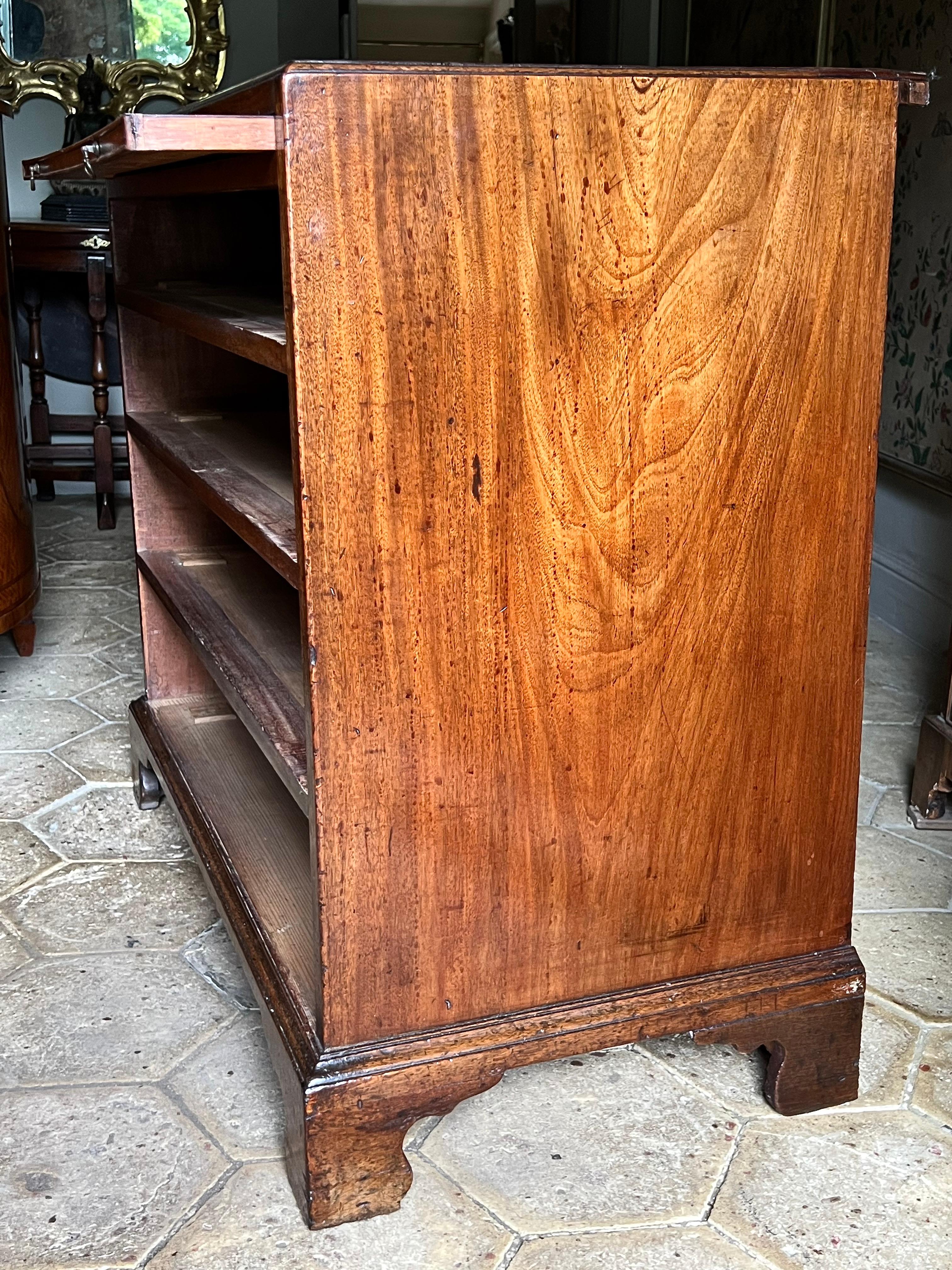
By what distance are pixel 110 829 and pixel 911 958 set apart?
4.66ft

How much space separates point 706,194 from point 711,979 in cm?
87

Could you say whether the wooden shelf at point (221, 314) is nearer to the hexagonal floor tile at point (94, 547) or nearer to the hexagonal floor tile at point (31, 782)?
the hexagonal floor tile at point (31, 782)

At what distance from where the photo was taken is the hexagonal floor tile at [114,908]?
2053mm

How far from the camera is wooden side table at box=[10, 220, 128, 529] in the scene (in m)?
4.47

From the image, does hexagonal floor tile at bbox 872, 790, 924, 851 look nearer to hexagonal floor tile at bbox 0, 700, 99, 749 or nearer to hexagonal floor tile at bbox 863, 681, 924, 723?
hexagonal floor tile at bbox 863, 681, 924, 723

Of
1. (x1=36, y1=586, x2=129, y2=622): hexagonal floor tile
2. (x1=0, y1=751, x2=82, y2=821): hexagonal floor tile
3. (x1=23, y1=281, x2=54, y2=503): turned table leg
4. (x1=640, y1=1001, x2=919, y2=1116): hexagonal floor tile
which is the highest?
(x1=23, y1=281, x2=54, y2=503): turned table leg

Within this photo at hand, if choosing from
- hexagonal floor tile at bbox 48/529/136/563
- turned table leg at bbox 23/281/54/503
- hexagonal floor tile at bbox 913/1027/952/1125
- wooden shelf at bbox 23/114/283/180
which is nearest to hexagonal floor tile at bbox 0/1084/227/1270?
hexagonal floor tile at bbox 913/1027/952/1125

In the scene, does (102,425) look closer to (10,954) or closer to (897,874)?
(10,954)

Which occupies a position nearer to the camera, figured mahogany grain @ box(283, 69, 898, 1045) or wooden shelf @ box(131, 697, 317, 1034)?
figured mahogany grain @ box(283, 69, 898, 1045)

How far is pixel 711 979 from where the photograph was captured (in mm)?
1535

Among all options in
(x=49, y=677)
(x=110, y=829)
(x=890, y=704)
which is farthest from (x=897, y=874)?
(x=49, y=677)

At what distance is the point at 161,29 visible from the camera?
16.8 ft

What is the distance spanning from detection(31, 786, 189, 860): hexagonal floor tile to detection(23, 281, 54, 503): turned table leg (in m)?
2.75

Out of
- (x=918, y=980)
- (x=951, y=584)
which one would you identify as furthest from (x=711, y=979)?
(x=951, y=584)
